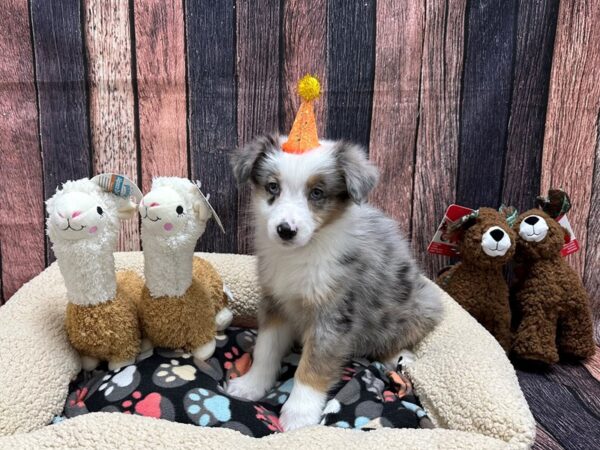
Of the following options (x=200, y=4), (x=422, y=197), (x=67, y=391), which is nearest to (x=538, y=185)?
(x=422, y=197)

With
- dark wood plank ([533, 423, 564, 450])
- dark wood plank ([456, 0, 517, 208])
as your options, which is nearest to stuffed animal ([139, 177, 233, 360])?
dark wood plank ([533, 423, 564, 450])

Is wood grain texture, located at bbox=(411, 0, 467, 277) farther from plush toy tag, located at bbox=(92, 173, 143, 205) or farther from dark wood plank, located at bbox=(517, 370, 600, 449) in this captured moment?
plush toy tag, located at bbox=(92, 173, 143, 205)

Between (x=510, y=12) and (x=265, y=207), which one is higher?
(x=510, y=12)

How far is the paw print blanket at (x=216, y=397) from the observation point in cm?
156

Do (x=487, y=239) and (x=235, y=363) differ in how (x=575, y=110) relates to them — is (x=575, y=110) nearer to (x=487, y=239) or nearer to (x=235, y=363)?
(x=487, y=239)

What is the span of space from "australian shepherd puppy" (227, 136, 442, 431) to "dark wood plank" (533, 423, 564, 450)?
52 centimetres

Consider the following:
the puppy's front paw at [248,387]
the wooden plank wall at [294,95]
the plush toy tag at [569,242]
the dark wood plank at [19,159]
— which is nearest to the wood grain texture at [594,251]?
the wooden plank wall at [294,95]

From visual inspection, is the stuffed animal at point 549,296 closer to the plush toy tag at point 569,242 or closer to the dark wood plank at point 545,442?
the plush toy tag at point 569,242

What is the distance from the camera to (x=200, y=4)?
2.18 m

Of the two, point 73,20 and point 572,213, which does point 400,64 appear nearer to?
point 572,213

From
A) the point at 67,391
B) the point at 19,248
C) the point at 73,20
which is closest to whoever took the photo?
the point at 67,391

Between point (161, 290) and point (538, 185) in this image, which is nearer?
point (161, 290)

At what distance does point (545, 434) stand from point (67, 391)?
1636 mm

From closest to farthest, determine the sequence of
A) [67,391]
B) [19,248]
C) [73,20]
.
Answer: [67,391], [73,20], [19,248]
